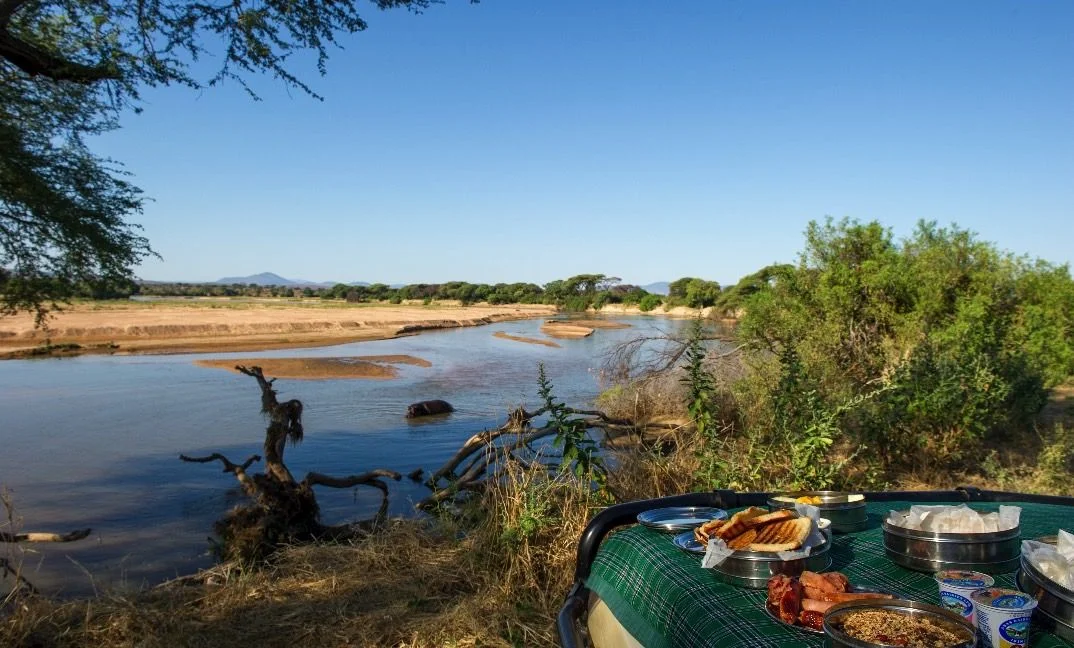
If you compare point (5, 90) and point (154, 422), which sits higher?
point (5, 90)

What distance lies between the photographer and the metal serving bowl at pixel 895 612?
1.39 m

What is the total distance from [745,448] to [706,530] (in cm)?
632

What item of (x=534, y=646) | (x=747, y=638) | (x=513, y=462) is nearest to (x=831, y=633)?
(x=747, y=638)

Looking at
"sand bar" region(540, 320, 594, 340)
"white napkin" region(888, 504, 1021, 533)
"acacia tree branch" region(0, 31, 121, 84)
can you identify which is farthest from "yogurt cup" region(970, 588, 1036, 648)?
"sand bar" region(540, 320, 594, 340)

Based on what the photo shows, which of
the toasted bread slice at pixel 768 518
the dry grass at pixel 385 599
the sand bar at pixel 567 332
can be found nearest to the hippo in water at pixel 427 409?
the dry grass at pixel 385 599

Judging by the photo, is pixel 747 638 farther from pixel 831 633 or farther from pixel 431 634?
pixel 431 634

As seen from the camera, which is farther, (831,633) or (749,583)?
(749,583)

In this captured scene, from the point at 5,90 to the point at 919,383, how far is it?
11.9 metres

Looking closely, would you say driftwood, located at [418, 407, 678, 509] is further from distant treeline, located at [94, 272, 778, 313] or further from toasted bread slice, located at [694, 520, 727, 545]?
distant treeline, located at [94, 272, 778, 313]

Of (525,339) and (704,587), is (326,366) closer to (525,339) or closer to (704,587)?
(525,339)

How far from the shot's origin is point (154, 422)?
61.0 feet

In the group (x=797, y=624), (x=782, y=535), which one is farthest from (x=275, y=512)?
(x=797, y=624)

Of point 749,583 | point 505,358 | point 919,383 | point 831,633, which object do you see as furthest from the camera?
point 505,358

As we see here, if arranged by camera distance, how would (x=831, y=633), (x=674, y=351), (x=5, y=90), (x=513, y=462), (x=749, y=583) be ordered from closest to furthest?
(x=831, y=633) < (x=749, y=583) < (x=513, y=462) < (x=5, y=90) < (x=674, y=351)
